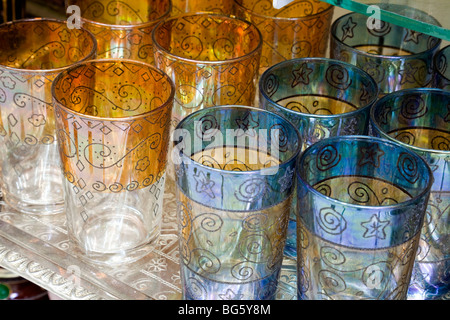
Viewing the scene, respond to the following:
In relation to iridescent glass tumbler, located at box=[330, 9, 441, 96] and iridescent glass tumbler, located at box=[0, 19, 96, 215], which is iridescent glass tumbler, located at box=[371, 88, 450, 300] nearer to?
iridescent glass tumbler, located at box=[330, 9, 441, 96]

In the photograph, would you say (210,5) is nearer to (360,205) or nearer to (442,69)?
(442,69)

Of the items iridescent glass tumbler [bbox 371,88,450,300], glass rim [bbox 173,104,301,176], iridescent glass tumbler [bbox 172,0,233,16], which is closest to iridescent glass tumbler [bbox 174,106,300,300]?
glass rim [bbox 173,104,301,176]

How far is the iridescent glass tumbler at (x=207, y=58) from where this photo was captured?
725mm

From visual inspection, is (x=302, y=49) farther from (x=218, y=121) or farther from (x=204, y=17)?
(x=218, y=121)

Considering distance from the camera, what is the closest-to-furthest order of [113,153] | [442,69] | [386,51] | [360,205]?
[360,205] → [113,153] → [442,69] → [386,51]

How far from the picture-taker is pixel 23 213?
78 centimetres

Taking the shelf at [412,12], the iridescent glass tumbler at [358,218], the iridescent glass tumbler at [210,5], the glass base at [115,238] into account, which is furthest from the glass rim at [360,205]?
the iridescent glass tumbler at [210,5]

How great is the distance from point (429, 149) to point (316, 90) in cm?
19

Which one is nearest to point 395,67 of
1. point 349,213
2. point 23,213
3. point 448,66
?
point 448,66

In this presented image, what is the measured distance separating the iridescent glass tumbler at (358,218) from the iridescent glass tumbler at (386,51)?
15 cm

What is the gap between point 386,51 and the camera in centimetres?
88

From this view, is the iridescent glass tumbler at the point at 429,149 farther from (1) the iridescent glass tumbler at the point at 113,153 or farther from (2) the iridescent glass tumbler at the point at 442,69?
(1) the iridescent glass tumbler at the point at 113,153

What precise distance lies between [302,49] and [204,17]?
12 centimetres

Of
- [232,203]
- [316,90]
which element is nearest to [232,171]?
[232,203]
